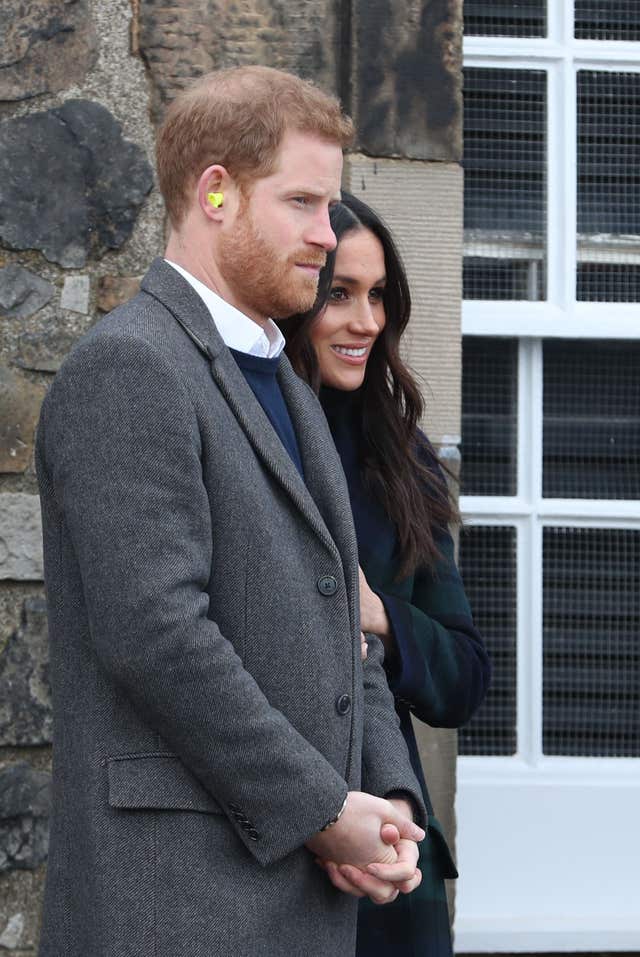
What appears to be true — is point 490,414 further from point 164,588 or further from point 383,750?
point 164,588

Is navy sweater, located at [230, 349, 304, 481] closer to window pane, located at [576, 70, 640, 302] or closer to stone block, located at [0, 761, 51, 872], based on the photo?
stone block, located at [0, 761, 51, 872]

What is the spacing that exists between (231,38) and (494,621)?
1.57 metres

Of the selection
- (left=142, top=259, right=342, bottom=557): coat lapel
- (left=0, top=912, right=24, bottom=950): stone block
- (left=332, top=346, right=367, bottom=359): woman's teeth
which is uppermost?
(left=332, top=346, right=367, bottom=359): woman's teeth

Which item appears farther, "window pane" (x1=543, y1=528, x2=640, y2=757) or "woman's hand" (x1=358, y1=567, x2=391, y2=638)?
"window pane" (x1=543, y1=528, x2=640, y2=757)

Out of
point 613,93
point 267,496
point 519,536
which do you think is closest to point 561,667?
point 519,536

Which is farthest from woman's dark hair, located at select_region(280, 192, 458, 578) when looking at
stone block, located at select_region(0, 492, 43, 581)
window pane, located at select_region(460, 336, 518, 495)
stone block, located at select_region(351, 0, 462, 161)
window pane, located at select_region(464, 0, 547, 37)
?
window pane, located at select_region(464, 0, 547, 37)

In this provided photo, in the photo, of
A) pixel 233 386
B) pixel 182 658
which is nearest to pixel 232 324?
pixel 233 386

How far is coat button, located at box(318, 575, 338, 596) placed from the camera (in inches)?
66.3

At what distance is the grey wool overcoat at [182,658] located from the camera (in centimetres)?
149

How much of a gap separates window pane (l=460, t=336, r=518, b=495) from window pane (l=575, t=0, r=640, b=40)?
2.72 ft

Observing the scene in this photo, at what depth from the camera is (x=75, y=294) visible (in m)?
2.90

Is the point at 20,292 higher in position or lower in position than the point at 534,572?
higher

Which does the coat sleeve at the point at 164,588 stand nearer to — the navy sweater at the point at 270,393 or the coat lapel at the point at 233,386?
the coat lapel at the point at 233,386

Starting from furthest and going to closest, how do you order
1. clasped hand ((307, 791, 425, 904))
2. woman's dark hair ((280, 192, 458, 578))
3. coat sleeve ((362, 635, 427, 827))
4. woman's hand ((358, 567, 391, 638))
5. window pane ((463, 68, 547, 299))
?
1. window pane ((463, 68, 547, 299))
2. woman's dark hair ((280, 192, 458, 578))
3. woman's hand ((358, 567, 391, 638))
4. coat sleeve ((362, 635, 427, 827))
5. clasped hand ((307, 791, 425, 904))
